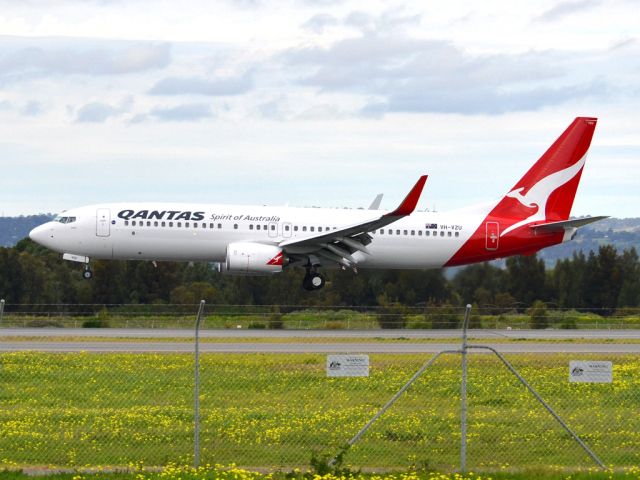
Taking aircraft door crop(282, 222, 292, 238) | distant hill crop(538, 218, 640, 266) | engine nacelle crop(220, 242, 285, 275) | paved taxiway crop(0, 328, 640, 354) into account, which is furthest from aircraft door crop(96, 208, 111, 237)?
distant hill crop(538, 218, 640, 266)

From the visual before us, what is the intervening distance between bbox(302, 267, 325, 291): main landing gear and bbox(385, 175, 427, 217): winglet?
4.70m

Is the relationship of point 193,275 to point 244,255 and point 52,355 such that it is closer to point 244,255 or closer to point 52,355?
point 244,255

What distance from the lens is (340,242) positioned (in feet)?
142

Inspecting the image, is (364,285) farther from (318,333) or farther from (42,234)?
(318,333)

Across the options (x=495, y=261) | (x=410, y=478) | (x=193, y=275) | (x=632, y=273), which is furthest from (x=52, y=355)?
(x=193, y=275)

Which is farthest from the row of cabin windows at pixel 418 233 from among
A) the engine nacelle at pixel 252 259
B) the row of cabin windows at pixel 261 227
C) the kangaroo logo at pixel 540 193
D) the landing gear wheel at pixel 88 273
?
the landing gear wheel at pixel 88 273

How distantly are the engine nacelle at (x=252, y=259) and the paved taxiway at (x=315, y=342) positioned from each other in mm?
5514

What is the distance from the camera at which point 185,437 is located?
18312 mm

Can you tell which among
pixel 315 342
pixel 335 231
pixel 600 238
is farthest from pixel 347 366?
pixel 600 238

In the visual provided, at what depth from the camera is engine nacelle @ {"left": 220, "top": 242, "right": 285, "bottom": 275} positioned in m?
42.3

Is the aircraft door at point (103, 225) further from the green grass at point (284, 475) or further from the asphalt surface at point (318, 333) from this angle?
the green grass at point (284, 475)

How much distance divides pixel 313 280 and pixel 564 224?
9.87m

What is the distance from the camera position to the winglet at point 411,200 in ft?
129

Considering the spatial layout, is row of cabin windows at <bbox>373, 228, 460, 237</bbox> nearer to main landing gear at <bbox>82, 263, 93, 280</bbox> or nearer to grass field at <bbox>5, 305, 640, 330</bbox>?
grass field at <bbox>5, 305, 640, 330</bbox>
